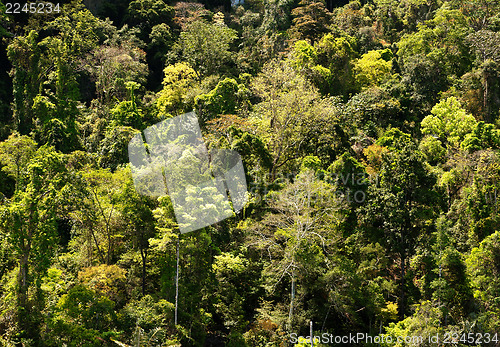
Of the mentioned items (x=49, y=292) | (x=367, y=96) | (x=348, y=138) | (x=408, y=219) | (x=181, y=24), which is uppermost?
(x=181, y=24)

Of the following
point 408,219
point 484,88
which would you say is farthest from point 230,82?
point 484,88

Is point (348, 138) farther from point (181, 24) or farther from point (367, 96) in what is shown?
point (181, 24)

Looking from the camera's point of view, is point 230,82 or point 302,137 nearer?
point 302,137

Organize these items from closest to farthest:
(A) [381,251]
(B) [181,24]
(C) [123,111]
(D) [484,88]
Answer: (A) [381,251] → (C) [123,111] → (D) [484,88] → (B) [181,24]

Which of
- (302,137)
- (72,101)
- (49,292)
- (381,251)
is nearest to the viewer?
(49,292)

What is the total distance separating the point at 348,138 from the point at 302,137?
3765 mm

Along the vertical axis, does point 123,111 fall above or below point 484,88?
below

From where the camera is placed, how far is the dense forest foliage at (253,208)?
15766 mm

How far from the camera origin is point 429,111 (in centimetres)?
2858

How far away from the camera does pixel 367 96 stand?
89.3 feet

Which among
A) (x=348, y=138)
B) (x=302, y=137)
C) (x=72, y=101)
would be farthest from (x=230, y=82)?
(x=72, y=101)

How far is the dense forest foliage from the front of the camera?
15.8m

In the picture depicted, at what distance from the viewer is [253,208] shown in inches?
774

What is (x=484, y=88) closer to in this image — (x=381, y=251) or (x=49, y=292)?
(x=381, y=251)
